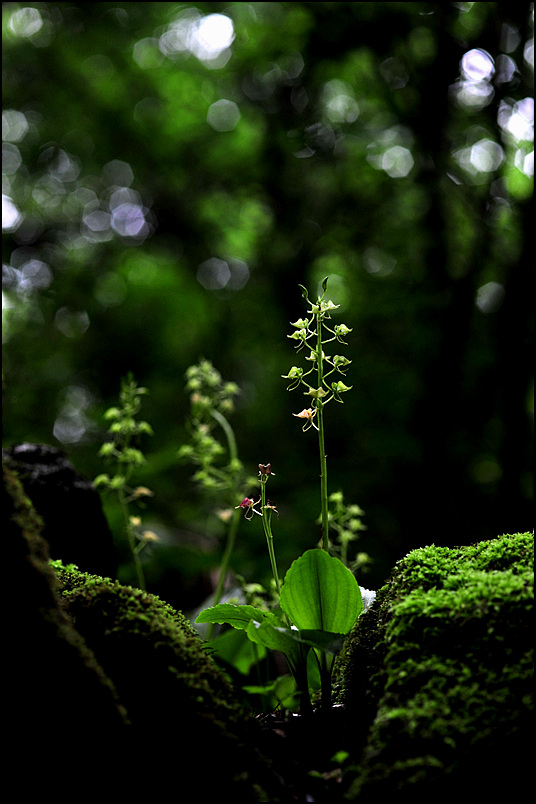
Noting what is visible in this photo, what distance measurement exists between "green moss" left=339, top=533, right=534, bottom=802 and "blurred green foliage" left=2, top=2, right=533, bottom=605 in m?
2.03

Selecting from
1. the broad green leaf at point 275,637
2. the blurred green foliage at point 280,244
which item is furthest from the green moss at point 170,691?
the blurred green foliage at point 280,244

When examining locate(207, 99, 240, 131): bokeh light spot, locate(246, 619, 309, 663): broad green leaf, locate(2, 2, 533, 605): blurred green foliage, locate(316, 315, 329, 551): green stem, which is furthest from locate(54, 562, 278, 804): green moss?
locate(207, 99, 240, 131): bokeh light spot

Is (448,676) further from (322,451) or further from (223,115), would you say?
(223,115)

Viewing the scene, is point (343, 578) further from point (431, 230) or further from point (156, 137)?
point (156, 137)

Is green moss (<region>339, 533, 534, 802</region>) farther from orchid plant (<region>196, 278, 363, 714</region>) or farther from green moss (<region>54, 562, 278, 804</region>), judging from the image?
green moss (<region>54, 562, 278, 804</region>)

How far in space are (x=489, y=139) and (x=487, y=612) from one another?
6.87 m

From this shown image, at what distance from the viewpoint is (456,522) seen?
5.56m

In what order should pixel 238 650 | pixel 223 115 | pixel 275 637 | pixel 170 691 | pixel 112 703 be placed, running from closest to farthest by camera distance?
pixel 112 703, pixel 170 691, pixel 275 637, pixel 238 650, pixel 223 115

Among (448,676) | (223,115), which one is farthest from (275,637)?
(223,115)

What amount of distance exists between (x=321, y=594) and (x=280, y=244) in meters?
8.15

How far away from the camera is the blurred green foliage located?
17.6 feet

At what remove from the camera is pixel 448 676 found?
1094 mm

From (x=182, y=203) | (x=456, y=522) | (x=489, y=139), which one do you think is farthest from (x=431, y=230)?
(x=182, y=203)

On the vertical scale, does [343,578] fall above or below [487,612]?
above
